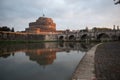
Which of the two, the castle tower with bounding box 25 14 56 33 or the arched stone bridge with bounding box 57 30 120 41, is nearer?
the arched stone bridge with bounding box 57 30 120 41

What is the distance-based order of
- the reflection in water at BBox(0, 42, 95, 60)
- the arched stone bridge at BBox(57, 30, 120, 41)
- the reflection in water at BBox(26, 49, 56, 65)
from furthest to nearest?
the arched stone bridge at BBox(57, 30, 120, 41) < the reflection in water at BBox(0, 42, 95, 60) < the reflection in water at BBox(26, 49, 56, 65)

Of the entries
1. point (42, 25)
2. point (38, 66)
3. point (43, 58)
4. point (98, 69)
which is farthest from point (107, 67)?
point (42, 25)

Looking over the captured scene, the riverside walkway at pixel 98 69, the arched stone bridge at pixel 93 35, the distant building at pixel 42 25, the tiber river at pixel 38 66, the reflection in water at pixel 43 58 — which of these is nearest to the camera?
the riverside walkway at pixel 98 69

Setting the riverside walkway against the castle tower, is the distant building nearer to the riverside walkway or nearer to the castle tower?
the castle tower

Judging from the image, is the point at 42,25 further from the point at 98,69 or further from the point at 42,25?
the point at 98,69

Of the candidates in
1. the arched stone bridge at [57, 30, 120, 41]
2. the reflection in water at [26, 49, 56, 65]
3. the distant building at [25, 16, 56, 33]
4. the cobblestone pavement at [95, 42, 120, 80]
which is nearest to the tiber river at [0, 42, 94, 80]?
the reflection in water at [26, 49, 56, 65]

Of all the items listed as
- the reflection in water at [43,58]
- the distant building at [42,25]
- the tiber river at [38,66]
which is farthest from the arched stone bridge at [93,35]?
the tiber river at [38,66]

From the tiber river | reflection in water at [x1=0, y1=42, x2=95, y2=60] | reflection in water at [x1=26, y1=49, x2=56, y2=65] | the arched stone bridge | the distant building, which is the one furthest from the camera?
the distant building

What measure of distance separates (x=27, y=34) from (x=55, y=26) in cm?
2358

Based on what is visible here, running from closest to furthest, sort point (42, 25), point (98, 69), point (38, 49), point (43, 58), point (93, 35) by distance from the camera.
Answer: point (98, 69) < point (43, 58) < point (38, 49) < point (93, 35) < point (42, 25)

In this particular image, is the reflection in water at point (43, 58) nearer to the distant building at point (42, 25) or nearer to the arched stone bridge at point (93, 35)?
the arched stone bridge at point (93, 35)

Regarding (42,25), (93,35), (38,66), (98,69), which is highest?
(42,25)

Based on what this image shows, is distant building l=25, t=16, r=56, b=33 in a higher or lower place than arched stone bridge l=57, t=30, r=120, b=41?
higher

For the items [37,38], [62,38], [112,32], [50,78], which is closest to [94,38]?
[112,32]
